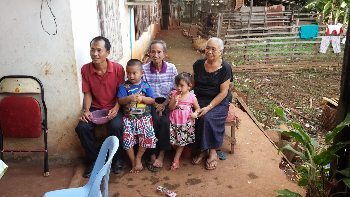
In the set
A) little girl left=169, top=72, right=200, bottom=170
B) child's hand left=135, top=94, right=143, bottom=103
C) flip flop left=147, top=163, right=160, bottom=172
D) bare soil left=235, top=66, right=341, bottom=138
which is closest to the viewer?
child's hand left=135, top=94, right=143, bottom=103

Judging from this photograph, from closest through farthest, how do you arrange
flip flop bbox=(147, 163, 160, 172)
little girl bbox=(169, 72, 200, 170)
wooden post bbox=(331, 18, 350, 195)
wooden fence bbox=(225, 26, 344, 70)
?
wooden post bbox=(331, 18, 350, 195), little girl bbox=(169, 72, 200, 170), flip flop bbox=(147, 163, 160, 172), wooden fence bbox=(225, 26, 344, 70)

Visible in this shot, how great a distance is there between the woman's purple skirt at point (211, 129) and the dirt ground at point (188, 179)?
1.08 ft

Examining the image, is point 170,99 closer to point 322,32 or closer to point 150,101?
point 150,101

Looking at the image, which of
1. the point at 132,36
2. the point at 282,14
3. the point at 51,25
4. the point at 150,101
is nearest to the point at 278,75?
the point at 132,36

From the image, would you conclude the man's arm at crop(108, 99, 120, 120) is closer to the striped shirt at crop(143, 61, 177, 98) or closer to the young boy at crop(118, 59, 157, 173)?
the young boy at crop(118, 59, 157, 173)

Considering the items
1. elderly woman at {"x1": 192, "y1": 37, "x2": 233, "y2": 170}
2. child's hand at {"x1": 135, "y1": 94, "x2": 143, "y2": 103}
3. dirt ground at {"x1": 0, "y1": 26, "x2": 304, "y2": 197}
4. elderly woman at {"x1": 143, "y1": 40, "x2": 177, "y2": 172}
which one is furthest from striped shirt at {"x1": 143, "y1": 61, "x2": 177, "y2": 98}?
dirt ground at {"x1": 0, "y1": 26, "x2": 304, "y2": 197}

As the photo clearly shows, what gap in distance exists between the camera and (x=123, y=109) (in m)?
4.01

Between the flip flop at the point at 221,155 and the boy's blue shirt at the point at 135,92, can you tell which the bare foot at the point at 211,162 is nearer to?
the flip flop at the point at 221,155

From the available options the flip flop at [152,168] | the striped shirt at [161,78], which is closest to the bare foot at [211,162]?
the flip flop at [152,168]

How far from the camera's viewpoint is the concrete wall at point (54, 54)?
12.1 feet

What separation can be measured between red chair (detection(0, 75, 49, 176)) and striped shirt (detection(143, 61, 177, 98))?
1.26 meters

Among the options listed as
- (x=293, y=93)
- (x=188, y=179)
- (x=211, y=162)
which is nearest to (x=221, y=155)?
(x=211, y=162)

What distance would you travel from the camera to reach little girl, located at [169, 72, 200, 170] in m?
3.89

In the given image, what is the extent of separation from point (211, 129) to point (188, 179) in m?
0.64
